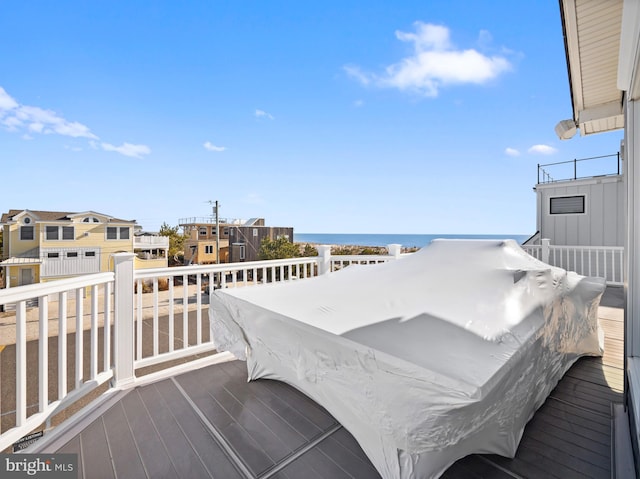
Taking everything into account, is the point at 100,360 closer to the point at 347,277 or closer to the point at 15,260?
the point at 347,277

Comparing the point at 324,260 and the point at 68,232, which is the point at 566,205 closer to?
the point at 324,260

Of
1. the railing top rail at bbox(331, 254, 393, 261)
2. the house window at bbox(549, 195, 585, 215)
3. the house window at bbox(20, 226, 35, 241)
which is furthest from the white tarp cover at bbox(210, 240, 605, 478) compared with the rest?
the house window at bbox(20, 226, 35, 241)

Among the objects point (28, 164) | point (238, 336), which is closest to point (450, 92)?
point (238, 336)

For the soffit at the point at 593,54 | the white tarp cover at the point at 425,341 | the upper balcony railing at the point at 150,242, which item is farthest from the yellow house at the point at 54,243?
the soffit at the point at 593,54

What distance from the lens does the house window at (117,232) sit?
15.1m

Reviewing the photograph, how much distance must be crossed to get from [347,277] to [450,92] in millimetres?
11510

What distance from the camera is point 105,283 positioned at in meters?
2.12

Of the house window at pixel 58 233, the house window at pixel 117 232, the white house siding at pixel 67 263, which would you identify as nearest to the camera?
the white house siding at pixel 67 263

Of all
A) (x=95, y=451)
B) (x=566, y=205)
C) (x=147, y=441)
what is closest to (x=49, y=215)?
(x=95, y=451)

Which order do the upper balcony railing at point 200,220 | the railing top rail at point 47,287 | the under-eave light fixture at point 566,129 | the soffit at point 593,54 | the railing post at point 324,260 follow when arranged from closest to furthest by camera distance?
the railing top rail at point 47,287
the soffit at point 593,54
the railing post at point 324,260
the under-eave light fixture at point 566,129
the upper balcony railing at point 200,220

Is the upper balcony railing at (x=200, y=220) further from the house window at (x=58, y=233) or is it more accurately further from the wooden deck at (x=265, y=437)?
the wooden deck at (x=265, y=437)

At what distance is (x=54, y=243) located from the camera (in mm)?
13812

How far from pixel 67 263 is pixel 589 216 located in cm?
2083

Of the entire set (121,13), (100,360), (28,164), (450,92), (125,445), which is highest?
(121,13)
